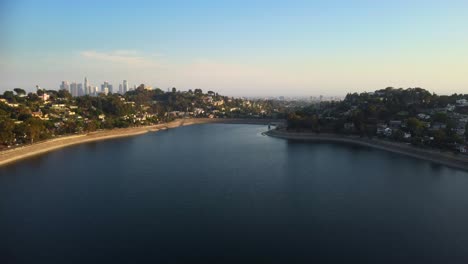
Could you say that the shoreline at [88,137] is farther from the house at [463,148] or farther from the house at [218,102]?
the house at [463,148]

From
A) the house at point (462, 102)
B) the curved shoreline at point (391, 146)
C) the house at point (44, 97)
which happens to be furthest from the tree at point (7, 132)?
the house at point (462, 102)

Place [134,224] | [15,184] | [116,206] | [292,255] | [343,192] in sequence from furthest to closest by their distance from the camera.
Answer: [15,184]
[343,192]
[116,206]
[134,224]
[292,255]

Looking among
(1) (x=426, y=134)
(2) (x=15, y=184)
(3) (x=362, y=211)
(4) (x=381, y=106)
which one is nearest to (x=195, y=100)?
(4) (x=381, y=106)

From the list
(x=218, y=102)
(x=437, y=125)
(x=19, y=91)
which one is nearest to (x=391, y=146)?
(x=437, y=125)

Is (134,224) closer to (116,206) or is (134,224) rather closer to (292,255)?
(116,206)

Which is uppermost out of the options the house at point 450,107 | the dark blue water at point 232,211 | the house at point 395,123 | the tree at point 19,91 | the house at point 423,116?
the tree at point 19,91
